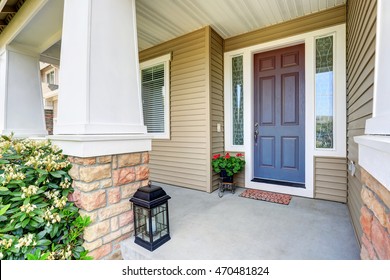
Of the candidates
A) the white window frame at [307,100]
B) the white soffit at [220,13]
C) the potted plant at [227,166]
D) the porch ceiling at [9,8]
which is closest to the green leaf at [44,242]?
the potted plant at [227,166]

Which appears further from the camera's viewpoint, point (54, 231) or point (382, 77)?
point (54, 231)

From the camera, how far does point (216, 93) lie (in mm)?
3396

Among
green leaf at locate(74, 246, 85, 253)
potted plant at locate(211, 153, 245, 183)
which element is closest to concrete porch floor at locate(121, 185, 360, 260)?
green leaf at locate(74, 246, 85, 253)

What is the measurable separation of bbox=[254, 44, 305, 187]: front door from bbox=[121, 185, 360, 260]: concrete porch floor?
0.59 meters

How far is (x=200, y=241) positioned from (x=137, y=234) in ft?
1.83

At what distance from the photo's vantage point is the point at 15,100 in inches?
132

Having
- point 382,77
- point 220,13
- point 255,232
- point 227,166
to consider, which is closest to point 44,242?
point 255,232

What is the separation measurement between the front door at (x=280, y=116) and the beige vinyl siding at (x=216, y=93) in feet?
1.90

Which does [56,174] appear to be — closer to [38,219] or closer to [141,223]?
[38,219]

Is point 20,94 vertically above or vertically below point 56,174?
above

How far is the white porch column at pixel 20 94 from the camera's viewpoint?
10.8ft

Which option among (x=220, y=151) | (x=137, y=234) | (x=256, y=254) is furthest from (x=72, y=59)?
(x=220, y=151)

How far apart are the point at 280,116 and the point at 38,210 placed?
3.18 metres
